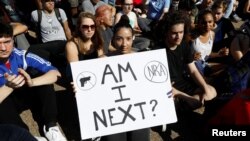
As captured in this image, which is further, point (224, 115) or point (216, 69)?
point (216, 69)

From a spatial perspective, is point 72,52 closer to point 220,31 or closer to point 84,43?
point 84,43

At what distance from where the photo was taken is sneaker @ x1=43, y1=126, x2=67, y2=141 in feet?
11.8

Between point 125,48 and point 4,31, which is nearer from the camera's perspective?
point 4,31

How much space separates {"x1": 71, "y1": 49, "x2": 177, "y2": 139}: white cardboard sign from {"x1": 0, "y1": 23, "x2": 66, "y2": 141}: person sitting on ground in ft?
1.87

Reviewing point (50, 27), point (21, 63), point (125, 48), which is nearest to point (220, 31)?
point (125, 48)

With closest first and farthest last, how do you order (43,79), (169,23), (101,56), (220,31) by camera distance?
(43,79) → (101,56) → (169,23) → (220,31)

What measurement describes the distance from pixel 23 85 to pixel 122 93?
114 centimetres

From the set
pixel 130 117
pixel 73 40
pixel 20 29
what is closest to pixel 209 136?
pixel 130 117

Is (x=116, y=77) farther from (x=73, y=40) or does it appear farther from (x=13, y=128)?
(x=13, y=128)

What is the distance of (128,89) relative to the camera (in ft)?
10.6

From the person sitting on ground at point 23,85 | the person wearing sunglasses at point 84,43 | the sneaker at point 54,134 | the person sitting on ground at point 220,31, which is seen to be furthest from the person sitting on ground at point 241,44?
the sneaker at point 54,134

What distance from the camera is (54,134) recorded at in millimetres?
3611

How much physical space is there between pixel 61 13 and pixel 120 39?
2.01 metres

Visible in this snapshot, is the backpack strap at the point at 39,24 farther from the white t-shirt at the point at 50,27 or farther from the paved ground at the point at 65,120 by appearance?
the paved ground at the point at 65,120
